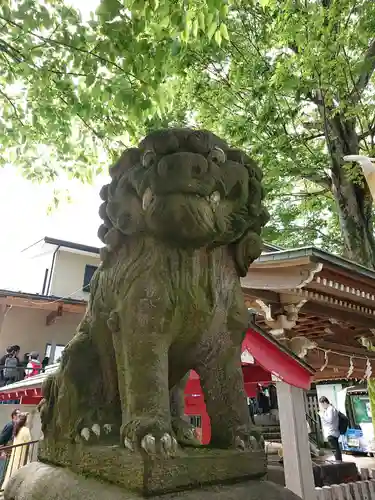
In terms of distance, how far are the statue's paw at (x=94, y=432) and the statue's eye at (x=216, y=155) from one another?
44.3 inches

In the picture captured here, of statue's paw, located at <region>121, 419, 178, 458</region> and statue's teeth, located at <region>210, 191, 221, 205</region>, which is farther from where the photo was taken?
statue's teeth, located at <region>210, 191, 221, 205</region>

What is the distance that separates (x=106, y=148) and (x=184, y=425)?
11.1 ft

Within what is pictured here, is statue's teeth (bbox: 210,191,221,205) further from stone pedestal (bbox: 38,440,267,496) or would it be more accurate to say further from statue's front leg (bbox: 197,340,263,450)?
stone pedestal (bbox: 38,440,267,496)

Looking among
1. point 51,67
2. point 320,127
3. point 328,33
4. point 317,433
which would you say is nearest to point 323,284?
point 51,67

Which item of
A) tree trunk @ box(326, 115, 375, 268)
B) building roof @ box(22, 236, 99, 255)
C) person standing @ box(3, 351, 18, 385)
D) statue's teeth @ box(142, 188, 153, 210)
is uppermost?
building roof @ box(22, 236, 99, 255)

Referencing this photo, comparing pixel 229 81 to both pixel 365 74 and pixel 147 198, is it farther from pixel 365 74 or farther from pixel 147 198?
pixel 147 198

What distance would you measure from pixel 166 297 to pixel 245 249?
1.48ft

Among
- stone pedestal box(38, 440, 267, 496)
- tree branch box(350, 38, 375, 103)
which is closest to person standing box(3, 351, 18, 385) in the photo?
stone pedestal box(38, 440, 267, 496)

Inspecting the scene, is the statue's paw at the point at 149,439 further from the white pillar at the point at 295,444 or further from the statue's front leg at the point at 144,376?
the white pillar at the point at 295,444

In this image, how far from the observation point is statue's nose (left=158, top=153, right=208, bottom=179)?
4.96 feet

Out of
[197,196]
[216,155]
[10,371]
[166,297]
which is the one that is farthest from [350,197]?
[10,371]

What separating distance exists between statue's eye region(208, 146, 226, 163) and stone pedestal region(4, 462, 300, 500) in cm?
118

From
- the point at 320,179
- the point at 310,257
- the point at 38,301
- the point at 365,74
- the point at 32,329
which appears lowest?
the point at 310,257

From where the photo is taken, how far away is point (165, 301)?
4.81 ft
